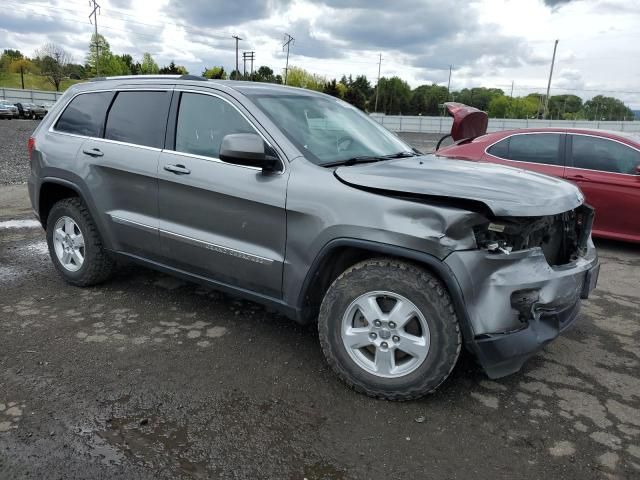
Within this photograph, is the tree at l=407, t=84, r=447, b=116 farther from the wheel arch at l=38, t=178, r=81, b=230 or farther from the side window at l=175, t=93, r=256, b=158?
the side window at l=175, t=93, r=256, b=158

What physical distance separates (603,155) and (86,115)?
5.71 m

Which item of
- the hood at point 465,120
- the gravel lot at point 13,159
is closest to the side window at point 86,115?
the hood at point 465,120

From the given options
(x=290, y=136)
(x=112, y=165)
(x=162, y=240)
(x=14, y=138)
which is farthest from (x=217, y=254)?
(x=14, y=138)

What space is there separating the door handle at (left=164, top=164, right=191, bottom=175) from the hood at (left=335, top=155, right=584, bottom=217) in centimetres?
114

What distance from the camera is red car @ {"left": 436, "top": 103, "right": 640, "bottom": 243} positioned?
6297 millimetres

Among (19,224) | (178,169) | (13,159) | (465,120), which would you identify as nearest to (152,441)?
(178,169)

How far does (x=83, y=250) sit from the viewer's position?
467cm

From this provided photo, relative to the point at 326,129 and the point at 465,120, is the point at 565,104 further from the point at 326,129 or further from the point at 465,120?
the point at 326,129

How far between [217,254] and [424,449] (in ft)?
5.88

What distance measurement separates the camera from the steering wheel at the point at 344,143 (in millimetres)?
3674

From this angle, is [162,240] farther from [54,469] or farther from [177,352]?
[54,469]

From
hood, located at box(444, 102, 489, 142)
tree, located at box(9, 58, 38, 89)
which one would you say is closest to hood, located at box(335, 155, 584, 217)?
hood, located at box(444, 102, 489, 142)

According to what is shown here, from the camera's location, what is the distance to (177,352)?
11.9ft

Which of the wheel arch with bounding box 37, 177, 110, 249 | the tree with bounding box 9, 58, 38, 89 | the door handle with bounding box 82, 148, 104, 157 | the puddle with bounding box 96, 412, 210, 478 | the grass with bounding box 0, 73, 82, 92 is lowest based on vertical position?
the puddle with bounding box 96, 412, 210, 478
